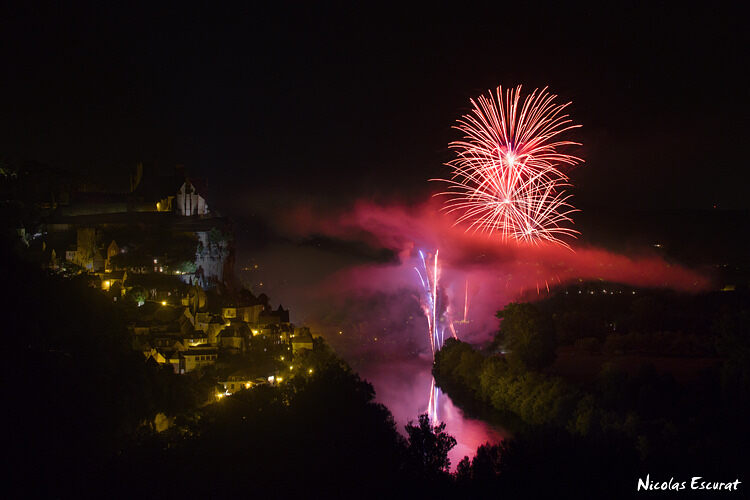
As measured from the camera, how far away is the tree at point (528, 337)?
2564 centimetres

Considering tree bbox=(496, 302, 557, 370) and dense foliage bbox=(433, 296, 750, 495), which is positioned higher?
tree bbox=(496, 302, 557, 370)

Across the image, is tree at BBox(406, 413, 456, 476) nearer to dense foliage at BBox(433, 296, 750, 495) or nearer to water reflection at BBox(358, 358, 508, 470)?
dense foliage at BBox(433, 296, 750, 495)

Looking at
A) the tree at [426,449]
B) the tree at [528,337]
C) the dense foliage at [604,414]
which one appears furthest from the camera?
the tree at [528,337]

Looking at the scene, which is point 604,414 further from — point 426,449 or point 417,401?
point 417,401

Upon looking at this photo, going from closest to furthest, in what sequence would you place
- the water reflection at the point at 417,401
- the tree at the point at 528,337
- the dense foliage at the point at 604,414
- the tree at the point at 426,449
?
the dense foliage at the point at 604,414 < the tree at the point at 426,449 < the water reflection at the point at 417,401 < the tree at the point at 528,337

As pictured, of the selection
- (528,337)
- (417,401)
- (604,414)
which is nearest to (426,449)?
(604,414)

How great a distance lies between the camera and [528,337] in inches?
1016

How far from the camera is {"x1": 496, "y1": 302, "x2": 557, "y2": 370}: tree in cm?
2564

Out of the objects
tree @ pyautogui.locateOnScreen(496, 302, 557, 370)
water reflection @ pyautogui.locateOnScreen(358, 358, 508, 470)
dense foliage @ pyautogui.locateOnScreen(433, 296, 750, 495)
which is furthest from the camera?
tree @ pyautogui.locateOnScreen(496, 302, 557, 370)

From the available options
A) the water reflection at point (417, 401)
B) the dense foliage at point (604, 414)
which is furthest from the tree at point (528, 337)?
the water reflection at point (417, 401)

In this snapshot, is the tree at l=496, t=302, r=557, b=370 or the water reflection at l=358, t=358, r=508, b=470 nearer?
the water reflection at l=358, t=358, r=508, b=470

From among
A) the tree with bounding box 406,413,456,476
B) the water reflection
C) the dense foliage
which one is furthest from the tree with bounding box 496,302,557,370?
the tree with bounding box 406,413,456,476

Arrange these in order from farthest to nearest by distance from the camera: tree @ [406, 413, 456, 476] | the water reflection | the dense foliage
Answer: the water reflection → tree @ [406, 413, 456, 476] → the dense foliage

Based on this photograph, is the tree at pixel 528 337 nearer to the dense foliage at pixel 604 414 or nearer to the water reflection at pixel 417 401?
the dense foliage at pixel 604 414
